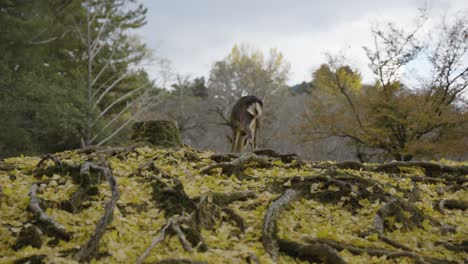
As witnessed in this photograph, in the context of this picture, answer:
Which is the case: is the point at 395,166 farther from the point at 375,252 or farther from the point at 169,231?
the point at 169,231

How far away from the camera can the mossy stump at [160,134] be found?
9312 mm

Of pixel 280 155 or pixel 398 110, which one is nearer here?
pixel 280 155

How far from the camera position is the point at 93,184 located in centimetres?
549

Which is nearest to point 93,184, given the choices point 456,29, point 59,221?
Answer: point 59,221

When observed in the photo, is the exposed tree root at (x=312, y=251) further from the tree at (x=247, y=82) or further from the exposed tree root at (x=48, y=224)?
the tree at (x=247, y=82)

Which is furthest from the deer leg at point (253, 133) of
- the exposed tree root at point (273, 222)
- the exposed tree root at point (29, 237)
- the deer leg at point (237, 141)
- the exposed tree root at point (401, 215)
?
the exposed tree root at point (29, 237)

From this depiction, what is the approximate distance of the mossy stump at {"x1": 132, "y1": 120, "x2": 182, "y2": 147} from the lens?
931 cm

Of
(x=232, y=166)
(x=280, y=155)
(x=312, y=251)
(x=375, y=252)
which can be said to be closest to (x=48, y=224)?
(x=312, y=251)

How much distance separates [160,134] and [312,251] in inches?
235

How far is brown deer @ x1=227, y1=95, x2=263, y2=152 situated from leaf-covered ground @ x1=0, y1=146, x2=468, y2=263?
2.75 meters

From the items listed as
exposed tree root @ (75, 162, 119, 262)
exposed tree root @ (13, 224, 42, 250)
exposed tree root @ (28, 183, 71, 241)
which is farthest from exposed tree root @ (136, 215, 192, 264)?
exposed tree root @ (13, 224, 42, 250)

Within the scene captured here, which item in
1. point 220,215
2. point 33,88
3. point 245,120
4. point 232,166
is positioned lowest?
point 220,215

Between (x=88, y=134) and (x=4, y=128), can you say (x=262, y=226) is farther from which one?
(x=88, y=134)

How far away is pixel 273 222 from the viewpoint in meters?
4.66
